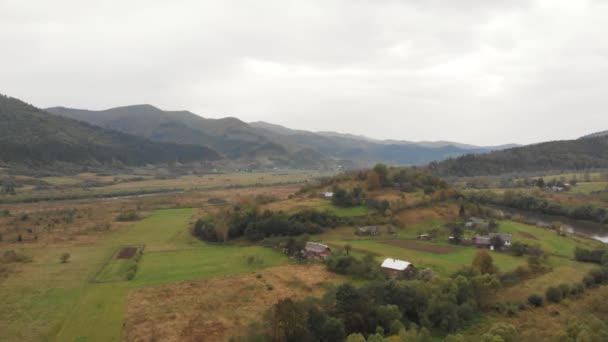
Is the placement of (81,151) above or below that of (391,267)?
above

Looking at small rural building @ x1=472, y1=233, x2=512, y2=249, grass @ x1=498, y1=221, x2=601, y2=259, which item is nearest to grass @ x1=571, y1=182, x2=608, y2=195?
grass @ x1=498, y1=221, x2=601, y2=259

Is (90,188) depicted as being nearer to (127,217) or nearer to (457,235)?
(127,217)

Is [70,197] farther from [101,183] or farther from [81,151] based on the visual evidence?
[81,151]

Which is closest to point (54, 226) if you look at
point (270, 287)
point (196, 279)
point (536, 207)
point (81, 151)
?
point (196, 279)

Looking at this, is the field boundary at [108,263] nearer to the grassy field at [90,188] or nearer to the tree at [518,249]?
the tree at [518,249]

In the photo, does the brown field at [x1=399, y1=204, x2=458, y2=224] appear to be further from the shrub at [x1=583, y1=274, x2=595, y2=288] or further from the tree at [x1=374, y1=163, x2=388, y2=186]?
the shrub at [x1=583, y1=274, x2=595, y2=288]

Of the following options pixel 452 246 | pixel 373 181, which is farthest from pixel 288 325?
pixel 373 181
